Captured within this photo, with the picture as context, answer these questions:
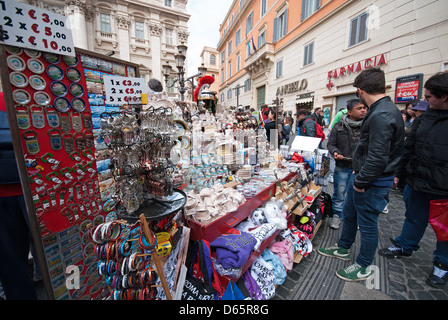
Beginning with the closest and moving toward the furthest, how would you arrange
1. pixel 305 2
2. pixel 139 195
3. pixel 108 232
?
pixel 108 232
pixel 139 195
pixel 305 2

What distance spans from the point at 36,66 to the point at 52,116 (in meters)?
0.35

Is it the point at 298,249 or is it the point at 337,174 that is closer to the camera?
the point at 298,249

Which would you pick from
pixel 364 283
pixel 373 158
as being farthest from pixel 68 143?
pixel 364 283

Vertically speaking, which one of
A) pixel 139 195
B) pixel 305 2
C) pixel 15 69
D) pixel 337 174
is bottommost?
pixel 337 174

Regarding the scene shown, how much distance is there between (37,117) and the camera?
1.33m

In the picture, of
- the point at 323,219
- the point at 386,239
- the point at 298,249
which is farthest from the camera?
the point at 323,219

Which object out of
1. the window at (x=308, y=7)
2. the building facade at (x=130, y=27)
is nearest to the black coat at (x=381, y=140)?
the window at (x=308, y=7)

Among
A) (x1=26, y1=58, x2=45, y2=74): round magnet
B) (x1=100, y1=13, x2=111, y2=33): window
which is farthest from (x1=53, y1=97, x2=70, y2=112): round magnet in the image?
(x1=100, y1=13, x2=111, y2=33): window

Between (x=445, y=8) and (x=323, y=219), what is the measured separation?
7199 mm

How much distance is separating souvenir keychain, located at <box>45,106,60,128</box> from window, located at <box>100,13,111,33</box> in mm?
20027

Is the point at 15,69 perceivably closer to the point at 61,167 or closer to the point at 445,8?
the point at 61,167

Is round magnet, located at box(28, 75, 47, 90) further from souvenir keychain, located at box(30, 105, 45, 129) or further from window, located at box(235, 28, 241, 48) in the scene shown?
window, located at box(235, 28, 241, 48)

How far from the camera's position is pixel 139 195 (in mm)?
1321
